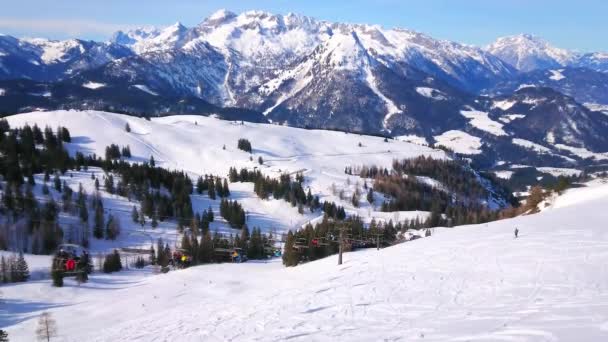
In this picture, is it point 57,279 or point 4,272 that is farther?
point 4,272

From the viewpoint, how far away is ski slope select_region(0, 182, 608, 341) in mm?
29266

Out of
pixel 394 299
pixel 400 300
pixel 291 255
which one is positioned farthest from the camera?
pixel 291 255

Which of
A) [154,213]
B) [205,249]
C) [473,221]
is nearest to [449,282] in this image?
[205,249]

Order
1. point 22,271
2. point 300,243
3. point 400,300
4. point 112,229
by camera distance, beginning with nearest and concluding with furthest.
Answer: point 400,300 → point 22,271 → point 300,243 → point 112,229

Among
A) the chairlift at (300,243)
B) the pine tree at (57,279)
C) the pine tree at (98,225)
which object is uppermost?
the pine tree at (98,225)

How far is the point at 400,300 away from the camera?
128 feet

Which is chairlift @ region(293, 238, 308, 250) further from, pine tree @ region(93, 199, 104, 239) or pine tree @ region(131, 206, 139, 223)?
pine tree @ region(131, 206, 139, 223)

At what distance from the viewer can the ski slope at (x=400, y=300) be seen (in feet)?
96.0

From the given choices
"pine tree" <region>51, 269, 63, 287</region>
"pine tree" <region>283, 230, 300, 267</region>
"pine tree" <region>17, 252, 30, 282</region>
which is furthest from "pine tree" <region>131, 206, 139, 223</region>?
"pine tree" <region>51, 269, 63, 287</region>

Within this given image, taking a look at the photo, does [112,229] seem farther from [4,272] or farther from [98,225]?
[4,272]

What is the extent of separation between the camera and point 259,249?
122062 mm

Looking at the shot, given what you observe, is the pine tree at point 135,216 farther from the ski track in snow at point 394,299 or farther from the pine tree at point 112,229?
the ski track in snow at point 394,299

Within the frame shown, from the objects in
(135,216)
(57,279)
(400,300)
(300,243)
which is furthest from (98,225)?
(400,300)

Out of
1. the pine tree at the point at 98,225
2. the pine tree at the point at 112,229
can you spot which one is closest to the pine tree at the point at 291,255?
the pine tree at the point at 112,229
